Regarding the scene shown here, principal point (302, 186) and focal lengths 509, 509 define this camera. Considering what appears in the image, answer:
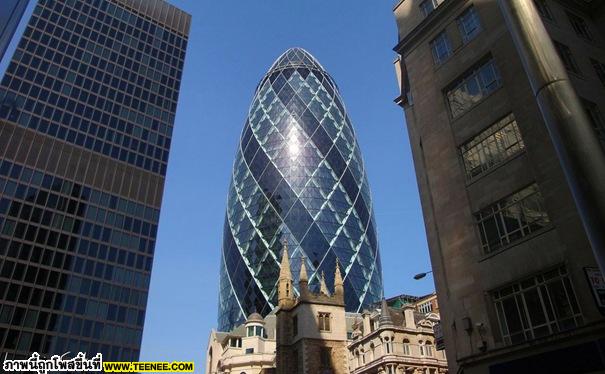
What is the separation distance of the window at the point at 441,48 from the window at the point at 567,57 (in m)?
4.14

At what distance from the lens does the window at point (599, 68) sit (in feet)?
61.2

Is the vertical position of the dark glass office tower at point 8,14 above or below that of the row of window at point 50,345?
above

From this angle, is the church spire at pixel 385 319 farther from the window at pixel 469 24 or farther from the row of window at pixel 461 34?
the window at pixel 469 24

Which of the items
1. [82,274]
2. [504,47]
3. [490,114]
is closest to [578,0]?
[504,47]

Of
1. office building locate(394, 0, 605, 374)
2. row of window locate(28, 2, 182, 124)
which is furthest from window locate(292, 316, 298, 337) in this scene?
row of window locate(28, 2, 182, 124)

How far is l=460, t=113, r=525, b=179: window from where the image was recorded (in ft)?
54.8

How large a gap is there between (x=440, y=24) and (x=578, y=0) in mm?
5391

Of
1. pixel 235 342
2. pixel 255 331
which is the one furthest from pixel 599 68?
pixel 235 342

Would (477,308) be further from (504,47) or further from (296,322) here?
(296,322)

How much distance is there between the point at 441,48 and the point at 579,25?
5336mm

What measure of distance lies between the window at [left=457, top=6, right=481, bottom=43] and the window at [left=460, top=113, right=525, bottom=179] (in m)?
4.39

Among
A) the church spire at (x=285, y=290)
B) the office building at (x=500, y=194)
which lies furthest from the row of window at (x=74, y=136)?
the office building at (x=500, y=194)


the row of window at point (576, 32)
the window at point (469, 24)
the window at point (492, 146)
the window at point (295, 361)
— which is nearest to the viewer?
the window at point (492, 146)

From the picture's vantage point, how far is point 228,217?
107 m
